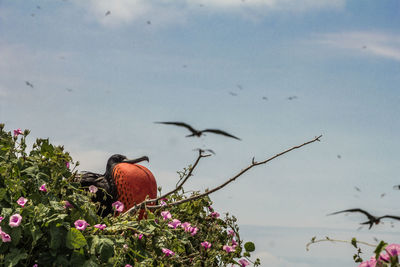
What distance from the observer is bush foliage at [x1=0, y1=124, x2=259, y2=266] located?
4.44 m

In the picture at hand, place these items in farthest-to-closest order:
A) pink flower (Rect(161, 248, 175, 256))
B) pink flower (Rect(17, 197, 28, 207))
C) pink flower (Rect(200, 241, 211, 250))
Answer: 1. pink flower (Rect(200, 241, 211, 250))
2. pink flower (Rect(161, 248, 175, 256))
3. pink flower (Rect(17, 197, 28, 207))

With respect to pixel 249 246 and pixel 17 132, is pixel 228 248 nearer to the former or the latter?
pixel 249 246

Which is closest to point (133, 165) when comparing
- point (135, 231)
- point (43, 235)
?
point (135, 231)

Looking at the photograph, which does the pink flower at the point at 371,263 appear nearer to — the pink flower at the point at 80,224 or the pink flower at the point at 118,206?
the pink flower at the point at 80,224

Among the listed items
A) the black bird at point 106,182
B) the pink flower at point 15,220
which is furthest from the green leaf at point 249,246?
the pink flower at point 15,220

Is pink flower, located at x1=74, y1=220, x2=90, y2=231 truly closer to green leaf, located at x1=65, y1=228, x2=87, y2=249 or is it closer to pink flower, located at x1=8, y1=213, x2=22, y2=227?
green leaf, located at x1=65, y1=228, x2=87, y2=249

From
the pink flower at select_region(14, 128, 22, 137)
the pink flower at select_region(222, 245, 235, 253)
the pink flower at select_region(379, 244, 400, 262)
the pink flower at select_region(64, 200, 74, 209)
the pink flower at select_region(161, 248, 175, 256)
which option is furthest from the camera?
the pink flower at select_region(222, 245, 235, 253)

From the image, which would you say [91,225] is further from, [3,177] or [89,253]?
[3,177]

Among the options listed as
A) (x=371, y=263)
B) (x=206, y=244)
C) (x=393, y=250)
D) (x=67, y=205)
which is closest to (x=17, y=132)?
(x=67, y=205)

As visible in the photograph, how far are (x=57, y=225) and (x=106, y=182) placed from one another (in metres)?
2.42

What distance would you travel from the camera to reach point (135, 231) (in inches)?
202

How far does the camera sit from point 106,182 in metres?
6.90

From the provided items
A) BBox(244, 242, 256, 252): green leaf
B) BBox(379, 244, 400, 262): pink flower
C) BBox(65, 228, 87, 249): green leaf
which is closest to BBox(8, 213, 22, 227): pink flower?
BBox(65, 228, 87, 249): green leaf

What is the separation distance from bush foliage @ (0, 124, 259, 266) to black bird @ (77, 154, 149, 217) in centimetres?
130
